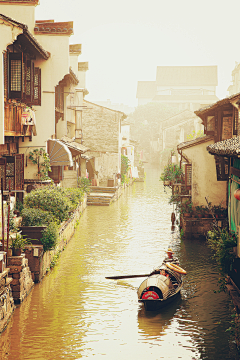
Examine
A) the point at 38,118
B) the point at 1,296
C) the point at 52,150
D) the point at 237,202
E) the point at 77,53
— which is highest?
the point at 77,53

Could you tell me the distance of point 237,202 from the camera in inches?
430

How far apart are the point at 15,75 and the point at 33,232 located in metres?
6.20

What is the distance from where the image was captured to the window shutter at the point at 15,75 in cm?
1658

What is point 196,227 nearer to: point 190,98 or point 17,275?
point 17,275

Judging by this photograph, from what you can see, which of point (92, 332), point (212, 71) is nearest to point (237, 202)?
point (92, 332)

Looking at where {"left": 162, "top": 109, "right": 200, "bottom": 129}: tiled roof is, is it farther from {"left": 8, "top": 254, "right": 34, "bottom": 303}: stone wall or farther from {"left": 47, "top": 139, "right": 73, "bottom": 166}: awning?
{"left": 8, "top": 254, "right": 34, "bottom": 303}: stone wall

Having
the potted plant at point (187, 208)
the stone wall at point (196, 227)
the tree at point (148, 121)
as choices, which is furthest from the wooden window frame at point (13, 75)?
the tree at point (148, 121)

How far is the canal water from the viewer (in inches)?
391

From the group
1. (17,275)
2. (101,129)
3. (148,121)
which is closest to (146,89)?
(148,121)

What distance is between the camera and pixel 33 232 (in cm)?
1485

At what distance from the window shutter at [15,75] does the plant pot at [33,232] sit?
5.17 meters

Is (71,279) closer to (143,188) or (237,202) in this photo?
(237,202)

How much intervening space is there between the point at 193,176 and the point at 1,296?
12184 mm

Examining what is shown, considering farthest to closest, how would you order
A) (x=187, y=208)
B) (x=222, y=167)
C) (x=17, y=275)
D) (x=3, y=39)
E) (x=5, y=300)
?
(x=187, y=208), (x=222, y=167), (x=3, y=39), (x=17, y=275), (x=5, y=300)
